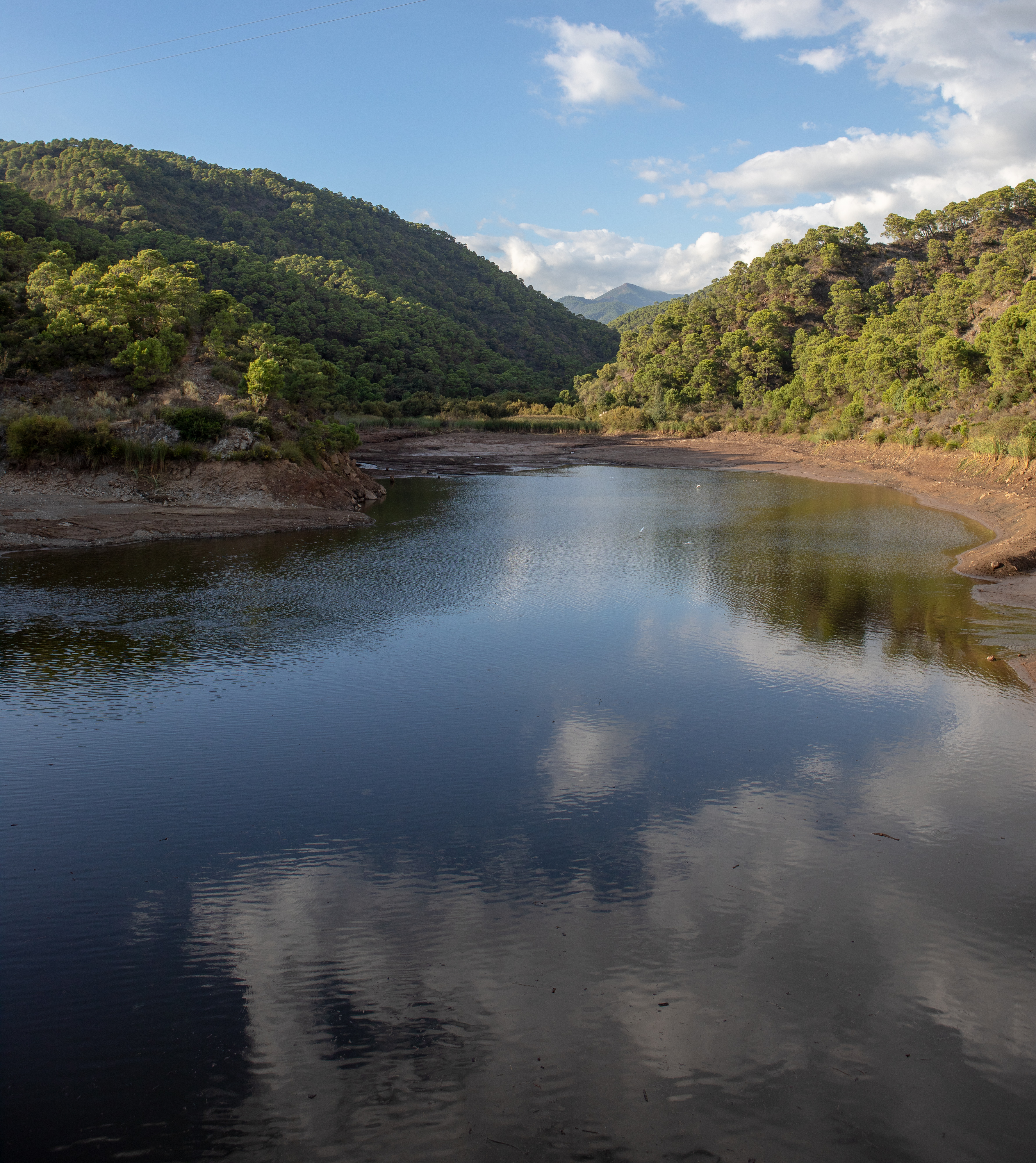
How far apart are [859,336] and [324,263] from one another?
6030cm

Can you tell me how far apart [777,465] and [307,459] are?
3406 cm

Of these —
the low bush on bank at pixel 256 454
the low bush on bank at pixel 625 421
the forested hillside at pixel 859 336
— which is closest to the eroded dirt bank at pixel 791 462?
the forested hillside at pixel 859 336

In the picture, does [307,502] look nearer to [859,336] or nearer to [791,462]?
[791,462]

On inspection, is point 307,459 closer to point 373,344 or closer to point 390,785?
point 390,785

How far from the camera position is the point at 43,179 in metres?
80.1

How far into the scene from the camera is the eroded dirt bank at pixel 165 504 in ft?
79.3

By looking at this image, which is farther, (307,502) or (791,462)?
(791,462)

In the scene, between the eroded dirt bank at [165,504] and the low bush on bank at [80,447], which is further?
the low bush on bank at [80,447]

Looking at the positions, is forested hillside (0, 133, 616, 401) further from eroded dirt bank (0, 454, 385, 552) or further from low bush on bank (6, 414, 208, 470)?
eroded dirt bank (0, 454, 385, 552)

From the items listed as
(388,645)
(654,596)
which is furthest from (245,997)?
(654,596)

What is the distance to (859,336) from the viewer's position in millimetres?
68250

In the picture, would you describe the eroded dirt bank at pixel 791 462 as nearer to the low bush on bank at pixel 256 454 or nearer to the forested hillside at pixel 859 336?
the forested hillside at pixel 859 336

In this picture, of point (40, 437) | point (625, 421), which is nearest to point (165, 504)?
point (40, 437)

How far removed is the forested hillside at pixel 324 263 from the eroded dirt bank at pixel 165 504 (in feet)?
70.0
